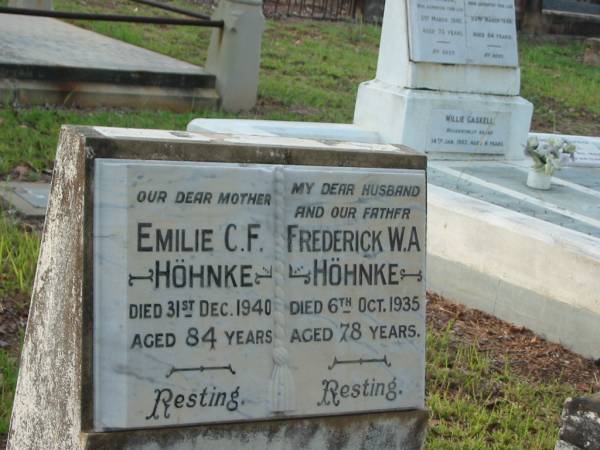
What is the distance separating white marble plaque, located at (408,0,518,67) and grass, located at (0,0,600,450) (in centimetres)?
248

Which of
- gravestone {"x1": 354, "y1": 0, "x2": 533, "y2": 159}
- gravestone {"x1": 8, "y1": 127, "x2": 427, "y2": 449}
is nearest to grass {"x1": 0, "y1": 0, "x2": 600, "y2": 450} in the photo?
gravestone {"x1": 8, "y1": 127, "x2": 427, "y2": 449}

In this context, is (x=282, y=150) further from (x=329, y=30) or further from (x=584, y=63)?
(x=584, y=63)

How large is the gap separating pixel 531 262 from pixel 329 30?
493 inches

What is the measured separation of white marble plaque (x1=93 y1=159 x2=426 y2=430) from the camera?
10.7ft

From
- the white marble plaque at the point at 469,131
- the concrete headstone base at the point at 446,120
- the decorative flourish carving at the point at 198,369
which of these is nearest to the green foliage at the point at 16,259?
the decorative flourish carving at the point at 198,369

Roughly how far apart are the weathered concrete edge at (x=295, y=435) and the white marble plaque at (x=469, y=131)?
5.33 meters

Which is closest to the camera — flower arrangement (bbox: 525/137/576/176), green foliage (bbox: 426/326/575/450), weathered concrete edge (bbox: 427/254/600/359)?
green foliage (bbox: 426/326/575/450)

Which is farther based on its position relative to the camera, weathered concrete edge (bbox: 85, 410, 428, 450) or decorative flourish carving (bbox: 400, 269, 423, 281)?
decorative flourish carving (bbox: 400, 269, 423, 281)

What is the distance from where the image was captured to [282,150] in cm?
354

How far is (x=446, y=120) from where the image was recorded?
29.0 feet

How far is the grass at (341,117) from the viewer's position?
5.00m

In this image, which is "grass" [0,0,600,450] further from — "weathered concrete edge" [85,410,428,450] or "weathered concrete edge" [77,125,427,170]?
"weathered concrete edge" [77,125,427,170]

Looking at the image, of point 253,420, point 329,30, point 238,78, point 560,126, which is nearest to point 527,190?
point 238,78

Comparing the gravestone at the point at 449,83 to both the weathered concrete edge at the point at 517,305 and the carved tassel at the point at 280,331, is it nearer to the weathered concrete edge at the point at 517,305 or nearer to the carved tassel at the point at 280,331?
the weathered concrete edge at the point at 517,305
